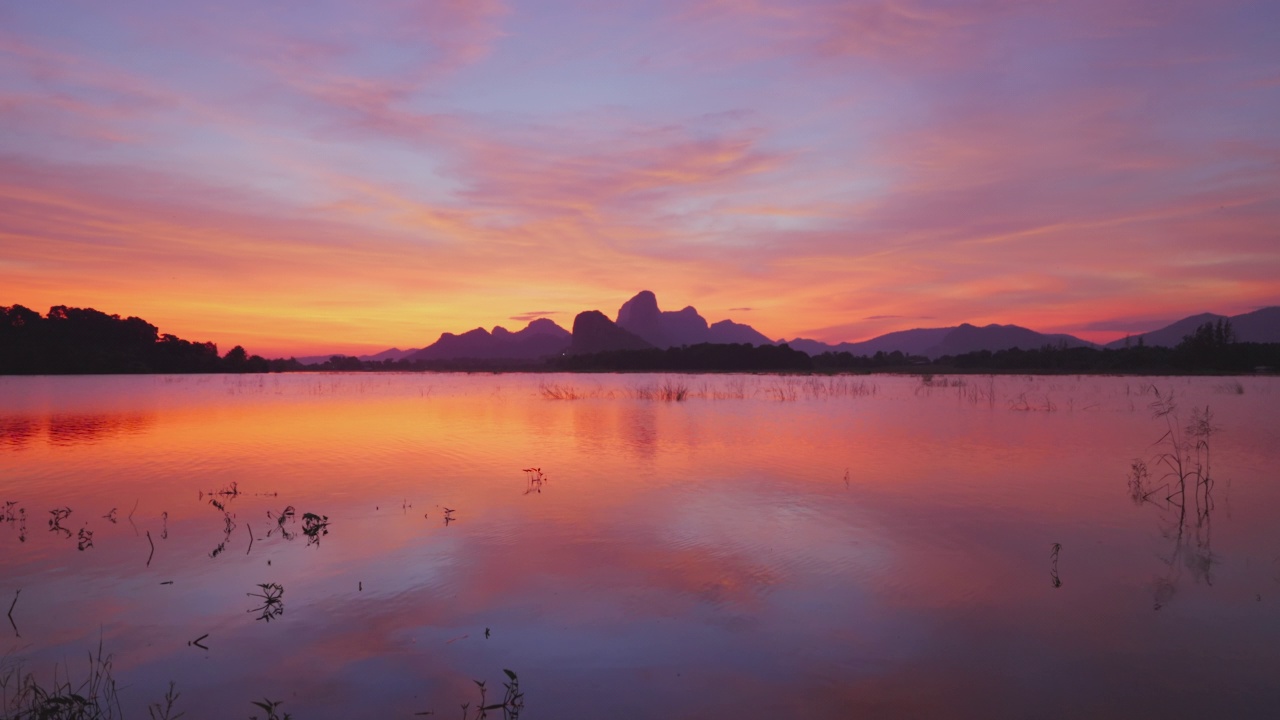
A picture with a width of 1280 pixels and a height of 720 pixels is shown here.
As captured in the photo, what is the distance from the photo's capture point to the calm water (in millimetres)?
4465

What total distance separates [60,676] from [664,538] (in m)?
5.70

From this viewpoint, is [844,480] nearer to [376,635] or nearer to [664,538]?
[664,538]

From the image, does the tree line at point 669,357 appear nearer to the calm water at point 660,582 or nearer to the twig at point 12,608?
the calm water at point 660,582

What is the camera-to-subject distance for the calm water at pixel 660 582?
446cm

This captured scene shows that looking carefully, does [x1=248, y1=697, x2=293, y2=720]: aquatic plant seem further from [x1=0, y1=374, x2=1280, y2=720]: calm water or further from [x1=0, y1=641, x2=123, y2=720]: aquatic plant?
[x1=0, y1=641, x2=123, y2=720]: aquatic plant

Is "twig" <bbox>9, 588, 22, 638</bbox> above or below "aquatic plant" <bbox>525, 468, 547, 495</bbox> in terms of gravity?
below

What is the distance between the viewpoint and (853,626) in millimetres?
5441

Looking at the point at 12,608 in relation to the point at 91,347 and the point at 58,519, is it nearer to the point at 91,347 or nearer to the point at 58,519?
the point at 58,519

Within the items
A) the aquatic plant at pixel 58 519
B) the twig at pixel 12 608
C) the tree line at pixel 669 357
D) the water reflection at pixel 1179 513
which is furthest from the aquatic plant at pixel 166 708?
the tree line at pixel 669 357

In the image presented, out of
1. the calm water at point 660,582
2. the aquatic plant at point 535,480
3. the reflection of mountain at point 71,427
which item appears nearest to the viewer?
the calm water at point 660,582

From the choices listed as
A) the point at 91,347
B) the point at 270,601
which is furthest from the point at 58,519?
the point at 91,347

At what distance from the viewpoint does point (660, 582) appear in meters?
6.52

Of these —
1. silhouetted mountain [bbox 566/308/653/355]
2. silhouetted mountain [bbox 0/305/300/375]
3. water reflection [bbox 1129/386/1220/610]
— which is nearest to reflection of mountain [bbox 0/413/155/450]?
water reflection [bbox 1129/386/1220/610]

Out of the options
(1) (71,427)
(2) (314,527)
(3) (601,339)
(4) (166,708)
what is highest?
(3) (601,339)
